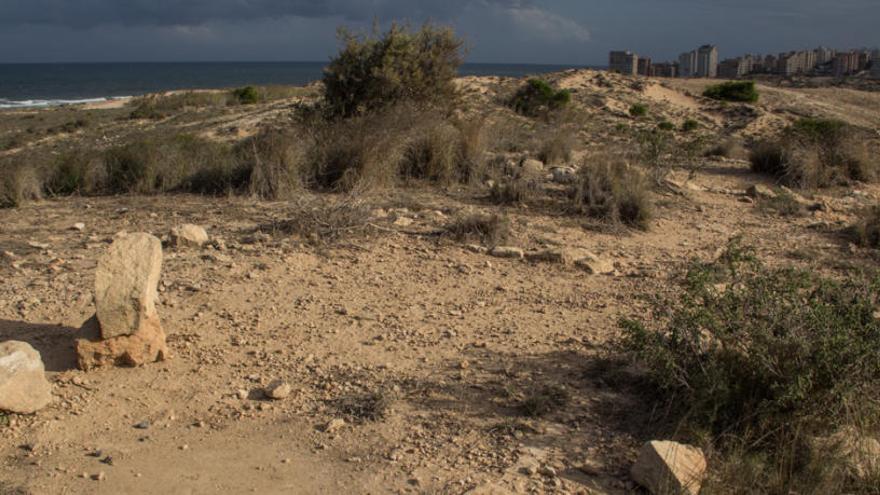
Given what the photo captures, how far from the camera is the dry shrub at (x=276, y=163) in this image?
25.2ft

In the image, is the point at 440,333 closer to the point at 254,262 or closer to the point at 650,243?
the point at 254,262

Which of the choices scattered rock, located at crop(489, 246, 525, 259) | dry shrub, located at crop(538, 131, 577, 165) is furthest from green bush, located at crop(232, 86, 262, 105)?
scattered rock, located at crop(489, 246, 525, 259)

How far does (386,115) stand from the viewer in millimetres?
9250

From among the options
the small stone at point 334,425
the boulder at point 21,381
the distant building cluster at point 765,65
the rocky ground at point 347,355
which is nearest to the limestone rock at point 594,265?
the rocky ground at point 347,355

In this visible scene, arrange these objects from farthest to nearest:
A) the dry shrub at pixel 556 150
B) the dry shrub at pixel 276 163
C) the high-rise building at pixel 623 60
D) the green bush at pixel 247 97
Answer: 1. the high-rise building at pixel 623 60
2. the green bush at pixel 247 97
3. the dry shrub at pixel 556 150
4. the dry shrub at pixel 276 163

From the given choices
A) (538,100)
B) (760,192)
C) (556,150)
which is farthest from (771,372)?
(538,100)

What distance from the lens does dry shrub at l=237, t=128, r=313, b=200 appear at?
7.67 m

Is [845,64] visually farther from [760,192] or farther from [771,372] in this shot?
[771,372]

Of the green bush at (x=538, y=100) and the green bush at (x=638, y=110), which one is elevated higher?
the green bush at (x=538, y=100)

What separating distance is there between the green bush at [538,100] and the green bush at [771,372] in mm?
16229

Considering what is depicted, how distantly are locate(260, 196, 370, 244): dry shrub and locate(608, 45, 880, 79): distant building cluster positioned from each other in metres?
46.8

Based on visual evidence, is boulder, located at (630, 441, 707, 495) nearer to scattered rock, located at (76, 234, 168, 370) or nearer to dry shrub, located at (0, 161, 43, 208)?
scattered rock, located at (76, 234, 168, 370)

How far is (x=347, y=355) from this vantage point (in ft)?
14.0

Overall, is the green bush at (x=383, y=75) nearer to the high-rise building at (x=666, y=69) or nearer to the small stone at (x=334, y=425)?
the small stone at (x=334, y=425)
